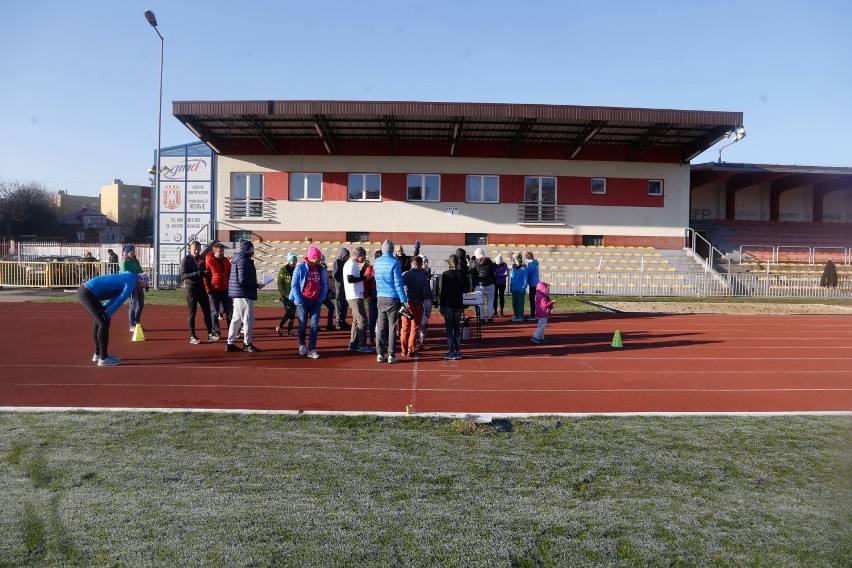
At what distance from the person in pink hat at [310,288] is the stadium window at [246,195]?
22085 mm

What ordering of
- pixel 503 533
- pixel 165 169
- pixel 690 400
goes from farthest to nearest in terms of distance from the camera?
pixel 165 169
pixel 690 400
pixel 503 533

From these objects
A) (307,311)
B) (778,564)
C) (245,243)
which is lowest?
(778,564)

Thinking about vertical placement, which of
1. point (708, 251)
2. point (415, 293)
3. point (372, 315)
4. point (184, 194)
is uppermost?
point (184, 194)

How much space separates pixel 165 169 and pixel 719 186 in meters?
31.6

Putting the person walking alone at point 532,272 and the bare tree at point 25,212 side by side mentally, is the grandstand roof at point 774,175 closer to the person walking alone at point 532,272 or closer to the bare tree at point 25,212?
the person walking alone at point 532,272

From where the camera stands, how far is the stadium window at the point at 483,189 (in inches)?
1277

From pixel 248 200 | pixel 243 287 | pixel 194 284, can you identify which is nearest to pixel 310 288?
pixel 243 287

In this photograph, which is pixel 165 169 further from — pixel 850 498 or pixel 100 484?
pixel 850 498

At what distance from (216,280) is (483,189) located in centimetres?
2144

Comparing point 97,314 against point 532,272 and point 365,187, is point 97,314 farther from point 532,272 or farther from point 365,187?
point 365,187

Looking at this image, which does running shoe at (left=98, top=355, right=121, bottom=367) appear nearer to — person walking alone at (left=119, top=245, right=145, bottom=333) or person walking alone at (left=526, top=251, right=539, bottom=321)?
person walking alone at (left=119, top=245, right=145, bottom=333)

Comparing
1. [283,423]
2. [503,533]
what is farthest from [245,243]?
[503,533]

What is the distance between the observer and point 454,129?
98.9 feet

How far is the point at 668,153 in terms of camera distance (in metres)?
33.1
